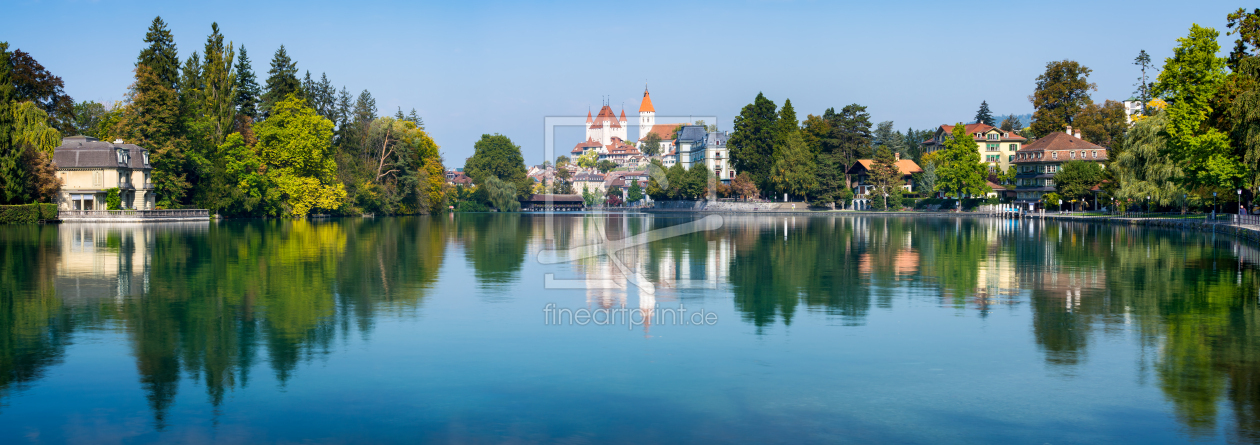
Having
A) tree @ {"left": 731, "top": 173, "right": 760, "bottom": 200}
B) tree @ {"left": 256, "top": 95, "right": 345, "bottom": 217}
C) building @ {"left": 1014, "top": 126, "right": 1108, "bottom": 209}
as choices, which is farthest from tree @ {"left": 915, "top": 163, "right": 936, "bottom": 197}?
tree @ {"left": 256, "top": 95, "right": 345, "bottom": 217}

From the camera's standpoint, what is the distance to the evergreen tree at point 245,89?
80.8 m

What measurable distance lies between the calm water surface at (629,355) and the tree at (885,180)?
90.1 meters

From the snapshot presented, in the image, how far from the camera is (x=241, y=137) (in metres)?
70.5

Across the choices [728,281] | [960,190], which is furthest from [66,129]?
[960,190]

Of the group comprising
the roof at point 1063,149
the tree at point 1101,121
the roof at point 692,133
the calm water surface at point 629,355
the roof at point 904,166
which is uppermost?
the roof at point 692,133

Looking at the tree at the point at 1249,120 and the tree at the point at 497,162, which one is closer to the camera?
the tree at the point at 1249,120

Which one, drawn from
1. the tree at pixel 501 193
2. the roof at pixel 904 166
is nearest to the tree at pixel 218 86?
the tree at pixel 501 193

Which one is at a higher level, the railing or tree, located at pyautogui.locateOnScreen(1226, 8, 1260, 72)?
tree, located at pyautogui.locateOnScreen(1226, 8, 1260, 72)

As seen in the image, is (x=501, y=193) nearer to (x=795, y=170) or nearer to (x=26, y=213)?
(x=795, y=170)

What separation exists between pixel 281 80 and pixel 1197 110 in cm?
7247

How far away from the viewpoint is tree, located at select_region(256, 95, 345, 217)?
74.3 meters

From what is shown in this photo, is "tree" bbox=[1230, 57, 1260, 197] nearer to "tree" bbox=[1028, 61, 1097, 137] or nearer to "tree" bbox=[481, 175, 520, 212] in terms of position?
"tree" bbox=[1028, 61, 1097, 137]

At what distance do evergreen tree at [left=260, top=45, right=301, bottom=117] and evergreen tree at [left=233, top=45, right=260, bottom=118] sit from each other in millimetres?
1083

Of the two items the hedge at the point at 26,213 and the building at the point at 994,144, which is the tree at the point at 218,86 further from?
the building at the point at 994,144
